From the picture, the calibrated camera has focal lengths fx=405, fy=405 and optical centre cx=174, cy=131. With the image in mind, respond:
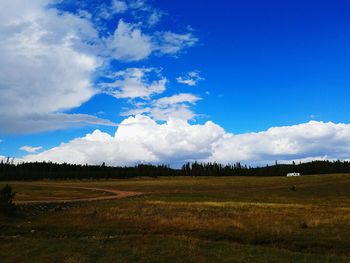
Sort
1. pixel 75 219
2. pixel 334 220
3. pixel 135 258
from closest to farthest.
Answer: pixel 135 258 → pixel 334 220 → pixel 75 219

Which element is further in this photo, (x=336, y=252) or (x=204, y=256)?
(x=336, y=252)

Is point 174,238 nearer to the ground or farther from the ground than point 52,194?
nearer to the ground

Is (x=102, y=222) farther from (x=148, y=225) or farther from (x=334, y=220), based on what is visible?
(x=334, y=220)

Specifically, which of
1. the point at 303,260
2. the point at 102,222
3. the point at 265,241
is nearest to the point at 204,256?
the point at 303,260

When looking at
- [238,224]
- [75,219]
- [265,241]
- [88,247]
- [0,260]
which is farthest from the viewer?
[75,219]

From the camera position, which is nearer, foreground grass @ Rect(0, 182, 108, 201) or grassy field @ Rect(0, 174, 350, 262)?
grassy field @ Rect(0, 174, 350, 262)

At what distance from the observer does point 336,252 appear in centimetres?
2088

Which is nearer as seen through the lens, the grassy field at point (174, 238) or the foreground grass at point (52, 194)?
the grassy field at point (174, 238)

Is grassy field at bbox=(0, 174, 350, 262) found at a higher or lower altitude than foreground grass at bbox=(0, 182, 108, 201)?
lower

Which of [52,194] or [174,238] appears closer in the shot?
[174,238]

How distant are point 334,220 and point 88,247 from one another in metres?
20.8

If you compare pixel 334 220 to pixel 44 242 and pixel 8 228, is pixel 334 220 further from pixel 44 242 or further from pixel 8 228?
pixel 8 228

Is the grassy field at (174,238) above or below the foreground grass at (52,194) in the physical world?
below

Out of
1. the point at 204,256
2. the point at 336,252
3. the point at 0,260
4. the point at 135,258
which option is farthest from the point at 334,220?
the point at 0,260
